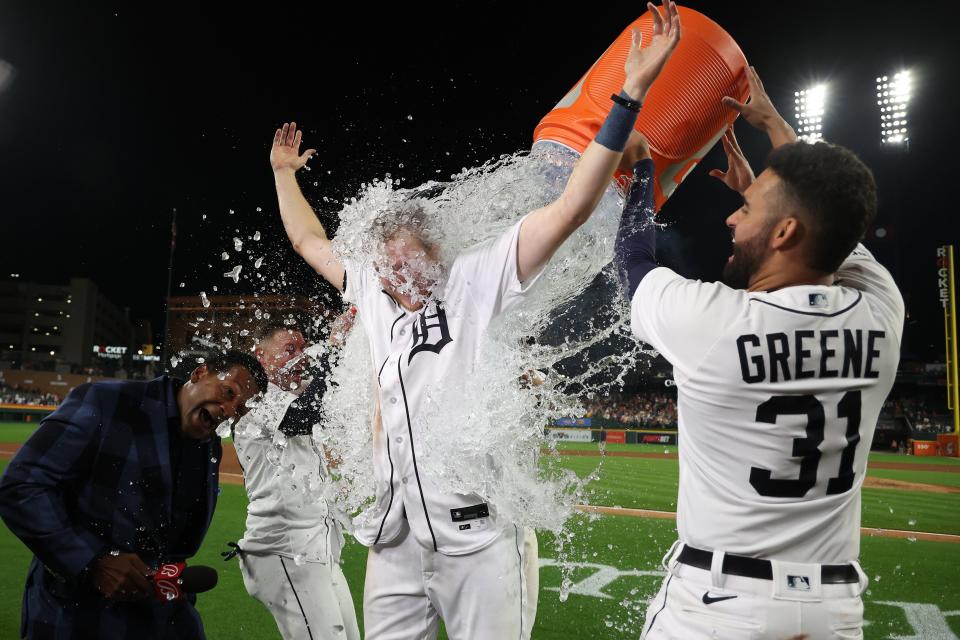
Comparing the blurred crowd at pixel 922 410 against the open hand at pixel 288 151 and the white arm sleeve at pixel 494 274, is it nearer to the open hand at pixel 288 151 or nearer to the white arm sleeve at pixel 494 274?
the open hand at pixel 288 151

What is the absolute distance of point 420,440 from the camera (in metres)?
2.24

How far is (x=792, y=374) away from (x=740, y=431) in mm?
188

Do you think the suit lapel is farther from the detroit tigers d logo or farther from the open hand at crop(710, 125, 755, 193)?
the open hand at crop(710, 125, 755, 193)

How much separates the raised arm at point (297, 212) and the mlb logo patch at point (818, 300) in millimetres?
1698

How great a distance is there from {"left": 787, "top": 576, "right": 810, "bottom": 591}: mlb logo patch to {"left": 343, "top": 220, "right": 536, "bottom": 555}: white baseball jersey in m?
0.89

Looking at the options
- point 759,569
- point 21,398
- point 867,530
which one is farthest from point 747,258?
point 21,398

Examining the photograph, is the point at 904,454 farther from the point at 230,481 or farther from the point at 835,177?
the point at 835,177

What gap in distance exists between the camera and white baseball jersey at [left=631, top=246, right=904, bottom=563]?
1.67 meters

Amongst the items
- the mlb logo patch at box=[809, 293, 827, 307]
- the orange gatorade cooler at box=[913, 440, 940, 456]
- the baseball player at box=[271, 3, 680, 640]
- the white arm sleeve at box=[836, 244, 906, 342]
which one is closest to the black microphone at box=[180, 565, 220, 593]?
the baseball player at box=[271, 3, 680, 640]

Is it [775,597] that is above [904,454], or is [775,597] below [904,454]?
above

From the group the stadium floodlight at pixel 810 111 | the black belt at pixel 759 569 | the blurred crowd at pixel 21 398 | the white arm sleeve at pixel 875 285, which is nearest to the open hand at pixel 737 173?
the white arm sleeve at pixel 875 285

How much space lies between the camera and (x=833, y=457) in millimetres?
1693

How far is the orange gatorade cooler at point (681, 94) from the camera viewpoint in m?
2.68

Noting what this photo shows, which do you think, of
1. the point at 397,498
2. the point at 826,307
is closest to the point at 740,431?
the point at 826,307
